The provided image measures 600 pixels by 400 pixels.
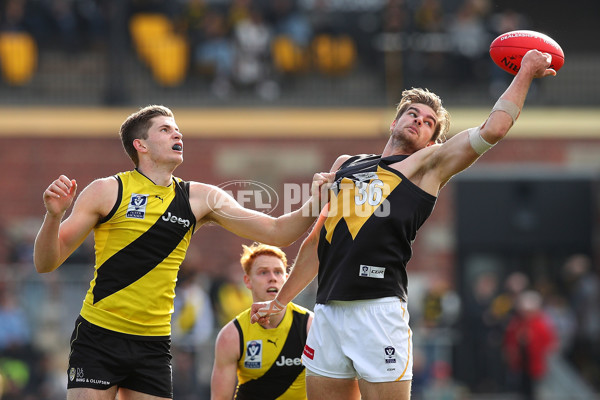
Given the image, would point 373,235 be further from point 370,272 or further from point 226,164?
point 226,164

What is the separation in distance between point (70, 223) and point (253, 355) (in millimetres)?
1673

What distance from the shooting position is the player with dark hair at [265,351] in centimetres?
664

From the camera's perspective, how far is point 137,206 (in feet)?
19.0

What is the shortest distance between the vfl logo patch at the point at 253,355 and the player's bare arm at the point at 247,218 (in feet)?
2.81

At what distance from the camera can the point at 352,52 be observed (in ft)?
64.7

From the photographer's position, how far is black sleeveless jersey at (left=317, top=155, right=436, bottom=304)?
5.37 meters

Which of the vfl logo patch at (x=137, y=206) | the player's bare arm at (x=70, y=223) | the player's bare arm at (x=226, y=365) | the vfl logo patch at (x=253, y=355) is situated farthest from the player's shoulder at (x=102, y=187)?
the vfl logo patch at (x=253, y=355)

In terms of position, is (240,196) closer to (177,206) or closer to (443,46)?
(177,206)

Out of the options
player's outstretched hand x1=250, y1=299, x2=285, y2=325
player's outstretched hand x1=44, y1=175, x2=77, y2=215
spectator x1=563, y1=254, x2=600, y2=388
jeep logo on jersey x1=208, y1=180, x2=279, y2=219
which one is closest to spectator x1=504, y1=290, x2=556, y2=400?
spectator x1=563, y1=254, x2=600, y2=388

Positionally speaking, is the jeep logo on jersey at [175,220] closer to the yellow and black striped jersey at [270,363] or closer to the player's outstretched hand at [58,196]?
the player's outstretched hand at [58,196]

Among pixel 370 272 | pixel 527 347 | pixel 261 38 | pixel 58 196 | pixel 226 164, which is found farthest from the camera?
pixel 261 38

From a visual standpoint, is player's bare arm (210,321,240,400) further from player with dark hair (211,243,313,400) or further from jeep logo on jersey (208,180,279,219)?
jeep logo on jersey (208,180,279,219)

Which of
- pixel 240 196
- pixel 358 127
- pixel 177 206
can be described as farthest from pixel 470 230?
pixel 177 206

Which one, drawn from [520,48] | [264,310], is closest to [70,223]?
[264,310]
